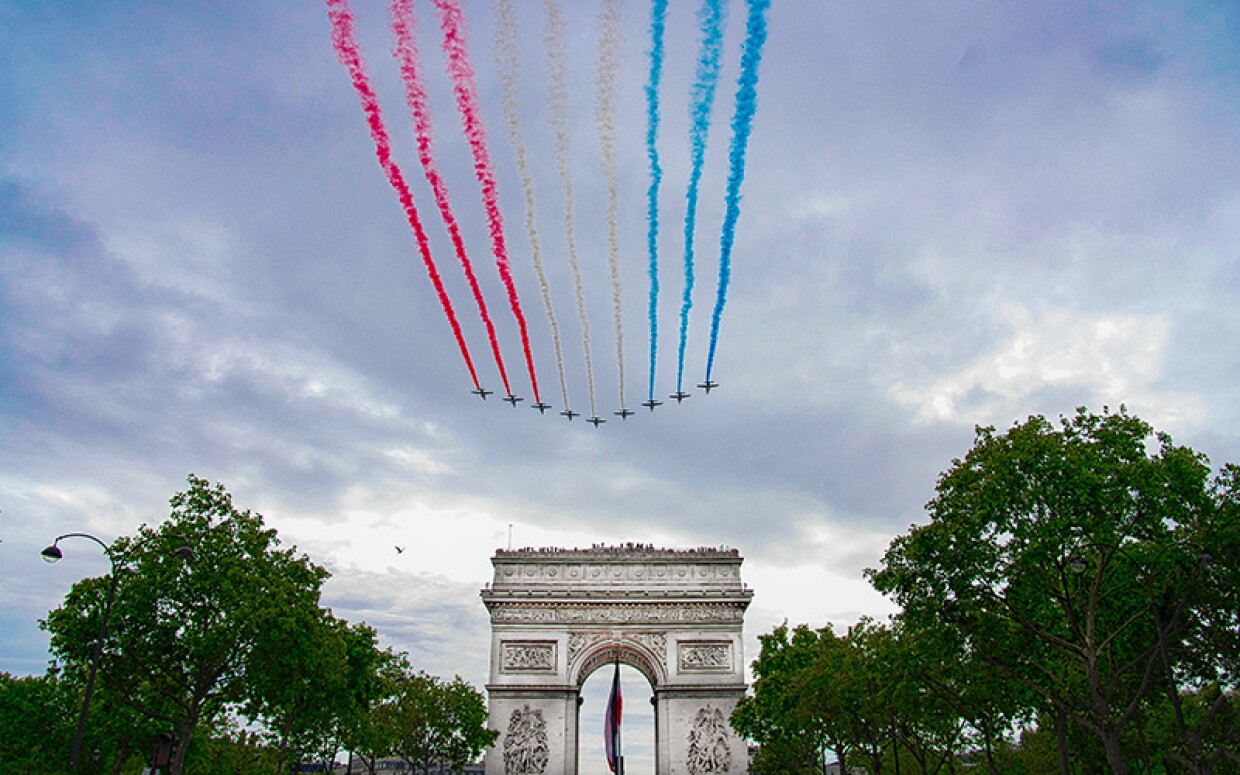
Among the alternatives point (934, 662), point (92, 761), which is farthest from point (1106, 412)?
point (92, 761)

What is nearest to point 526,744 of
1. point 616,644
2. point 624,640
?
point 616,644

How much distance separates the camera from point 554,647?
59312 millimetres

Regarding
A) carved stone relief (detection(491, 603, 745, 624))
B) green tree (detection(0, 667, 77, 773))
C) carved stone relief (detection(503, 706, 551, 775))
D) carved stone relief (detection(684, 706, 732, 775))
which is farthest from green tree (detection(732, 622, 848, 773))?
green tree (detection(0, 667, 77, 773))

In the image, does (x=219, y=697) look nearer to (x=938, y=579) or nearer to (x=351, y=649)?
(x=351, y=649)

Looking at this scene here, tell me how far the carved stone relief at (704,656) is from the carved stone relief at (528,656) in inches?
355

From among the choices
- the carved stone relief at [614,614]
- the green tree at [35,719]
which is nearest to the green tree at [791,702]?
the carved stone relief at [614,614]

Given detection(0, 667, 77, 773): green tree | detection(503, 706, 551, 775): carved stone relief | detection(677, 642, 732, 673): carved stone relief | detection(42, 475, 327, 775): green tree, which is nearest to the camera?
detection(42, 475, 327, 775): green tree

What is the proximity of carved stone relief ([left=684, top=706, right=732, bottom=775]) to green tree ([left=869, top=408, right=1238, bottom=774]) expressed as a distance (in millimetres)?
31031

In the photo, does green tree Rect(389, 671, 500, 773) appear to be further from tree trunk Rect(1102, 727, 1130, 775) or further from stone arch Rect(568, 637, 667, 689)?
tree trunk Rect(1102, 727, 1130, 775)

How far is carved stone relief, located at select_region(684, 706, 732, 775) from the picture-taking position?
5572cm

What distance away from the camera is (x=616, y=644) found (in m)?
59.9

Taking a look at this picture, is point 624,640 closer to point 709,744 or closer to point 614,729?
point 709,744

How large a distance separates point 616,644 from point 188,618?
33868 millimetres

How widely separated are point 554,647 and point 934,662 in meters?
34.3
